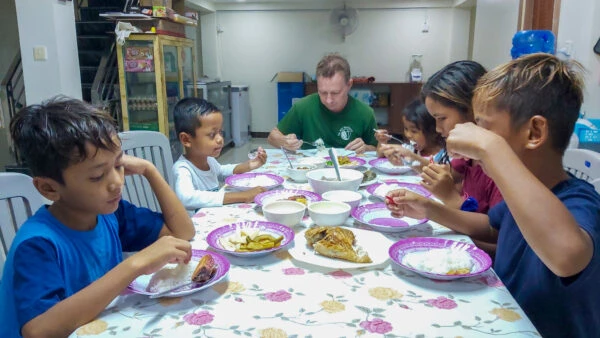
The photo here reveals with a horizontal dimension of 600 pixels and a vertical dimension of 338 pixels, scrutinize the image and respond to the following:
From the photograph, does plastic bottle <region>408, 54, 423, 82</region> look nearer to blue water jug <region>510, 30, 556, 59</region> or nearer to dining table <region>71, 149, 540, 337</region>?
blue water jug <region>510, 30, 556, 59</region>

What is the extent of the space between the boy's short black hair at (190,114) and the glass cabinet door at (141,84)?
2408mm

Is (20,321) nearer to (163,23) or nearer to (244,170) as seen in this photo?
(244,170)

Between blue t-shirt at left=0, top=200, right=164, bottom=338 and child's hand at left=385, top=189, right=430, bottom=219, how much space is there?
30.2 inches

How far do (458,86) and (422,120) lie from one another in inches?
28.7

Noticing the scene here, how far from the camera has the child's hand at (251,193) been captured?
60.4 inches

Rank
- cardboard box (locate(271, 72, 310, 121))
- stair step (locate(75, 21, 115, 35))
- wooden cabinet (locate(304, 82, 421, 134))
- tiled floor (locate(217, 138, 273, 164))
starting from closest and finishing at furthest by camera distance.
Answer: stair step (locate(75, 21, 115, 35)) < tiled floor (locate(217, 138, 273, 164)) < wooden cabinet (locate(304, 82, 421, 134)) < cardboard box (locate(271, 72, 310, 121))

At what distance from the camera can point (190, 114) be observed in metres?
1.92

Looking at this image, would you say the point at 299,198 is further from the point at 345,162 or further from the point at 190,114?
the point at 190,114

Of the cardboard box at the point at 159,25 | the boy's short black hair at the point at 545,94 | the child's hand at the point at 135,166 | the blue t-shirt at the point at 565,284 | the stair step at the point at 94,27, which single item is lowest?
the blue t-shirt at the point at 565,284

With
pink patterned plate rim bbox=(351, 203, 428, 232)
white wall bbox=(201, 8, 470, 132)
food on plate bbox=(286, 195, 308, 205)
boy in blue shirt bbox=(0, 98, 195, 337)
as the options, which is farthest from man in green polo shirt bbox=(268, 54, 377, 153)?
white wall bbox=(201, 8, 470, 132)

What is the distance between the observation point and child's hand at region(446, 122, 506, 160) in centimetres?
86

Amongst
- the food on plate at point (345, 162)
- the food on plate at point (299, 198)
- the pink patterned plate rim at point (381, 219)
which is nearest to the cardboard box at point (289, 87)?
the food on plate at point (345, 162)

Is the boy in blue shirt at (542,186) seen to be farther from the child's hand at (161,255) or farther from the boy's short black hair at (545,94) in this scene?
the child's hand at (161,255)

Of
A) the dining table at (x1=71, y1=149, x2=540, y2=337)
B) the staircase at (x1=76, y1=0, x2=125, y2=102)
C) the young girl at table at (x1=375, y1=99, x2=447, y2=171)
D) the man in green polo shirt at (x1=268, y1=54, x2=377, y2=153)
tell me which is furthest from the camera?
the staircase at (x1=76, y1=0, x2=125, y2=102)
